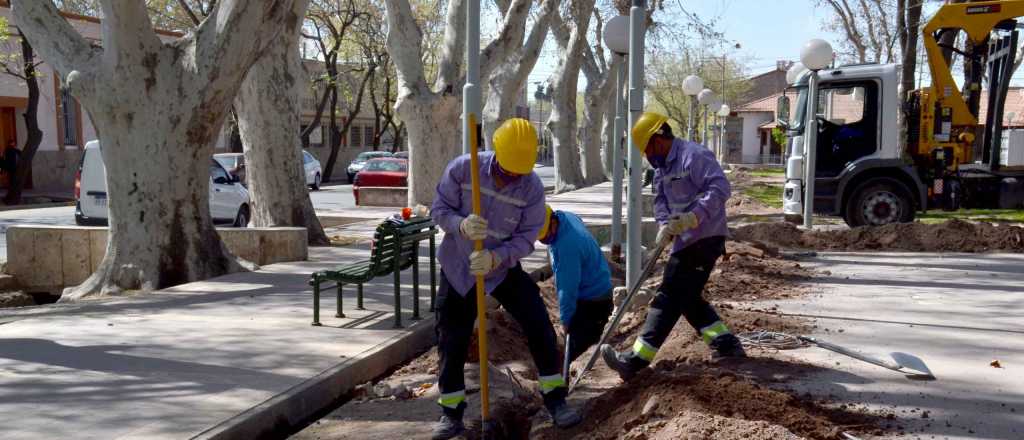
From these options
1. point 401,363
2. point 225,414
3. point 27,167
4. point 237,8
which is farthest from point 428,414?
point 27,167

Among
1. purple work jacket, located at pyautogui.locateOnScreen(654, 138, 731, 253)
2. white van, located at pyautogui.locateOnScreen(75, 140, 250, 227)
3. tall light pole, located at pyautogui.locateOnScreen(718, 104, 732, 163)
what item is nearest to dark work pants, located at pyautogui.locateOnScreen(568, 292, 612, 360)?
purple work jacket, located at pyautogui.locateOnScreen(654, 138, 731, 253)

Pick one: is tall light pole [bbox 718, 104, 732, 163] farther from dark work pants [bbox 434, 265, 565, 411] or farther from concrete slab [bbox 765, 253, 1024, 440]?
dark work pants [bbox 434, 265, 565, 411]

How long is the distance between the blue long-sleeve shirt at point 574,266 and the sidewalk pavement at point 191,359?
4.59 feet

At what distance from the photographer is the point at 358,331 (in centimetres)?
676

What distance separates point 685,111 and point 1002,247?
65.1m

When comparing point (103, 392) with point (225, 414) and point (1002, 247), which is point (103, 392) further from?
point (1002, 247)

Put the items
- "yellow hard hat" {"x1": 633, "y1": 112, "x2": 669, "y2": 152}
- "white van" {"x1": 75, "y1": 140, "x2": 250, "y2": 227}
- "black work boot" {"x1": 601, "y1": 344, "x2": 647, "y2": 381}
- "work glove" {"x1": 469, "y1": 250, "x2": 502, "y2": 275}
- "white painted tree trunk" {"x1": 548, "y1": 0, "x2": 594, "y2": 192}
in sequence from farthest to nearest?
"white painted tree trunk" {"x1": 548, "y1": 0, "x2": 594, "y2": 192} → "white van" {"x1": 75, "y1": 140, "x2": 250, "y2": 227} → "yellow hard hat" {"x1": 633, "y1": 112, "x2": 669, "y2": 152} → "black work boot" {"x1": 601, "y1": 344, "x2": 647, "y2": 381} → "work glove" {"x1": 469, "y1": 250, "x2": 502, "y2": 275}

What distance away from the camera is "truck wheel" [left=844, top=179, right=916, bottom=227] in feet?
47.8

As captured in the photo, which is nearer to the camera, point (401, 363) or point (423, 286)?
point (401, 363)

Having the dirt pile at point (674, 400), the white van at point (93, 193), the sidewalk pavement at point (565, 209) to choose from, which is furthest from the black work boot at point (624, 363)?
the white van at point (93, 193)

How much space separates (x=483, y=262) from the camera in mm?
4105

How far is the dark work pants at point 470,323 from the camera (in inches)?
175

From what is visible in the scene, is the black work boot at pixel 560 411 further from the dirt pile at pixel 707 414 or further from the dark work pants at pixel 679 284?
the dark work pants at pixel 679 284

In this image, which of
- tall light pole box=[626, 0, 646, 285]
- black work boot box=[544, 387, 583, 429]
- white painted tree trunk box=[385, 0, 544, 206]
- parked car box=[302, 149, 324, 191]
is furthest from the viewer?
parked car box=[302, 149, 324, 191]
